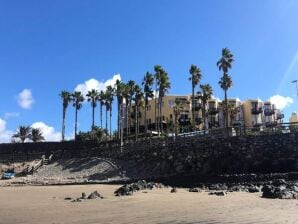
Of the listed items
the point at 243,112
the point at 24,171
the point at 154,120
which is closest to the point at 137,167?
the point at 24,171

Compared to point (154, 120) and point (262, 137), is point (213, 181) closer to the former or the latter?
point (262, 137)

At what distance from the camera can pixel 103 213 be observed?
17.8 m

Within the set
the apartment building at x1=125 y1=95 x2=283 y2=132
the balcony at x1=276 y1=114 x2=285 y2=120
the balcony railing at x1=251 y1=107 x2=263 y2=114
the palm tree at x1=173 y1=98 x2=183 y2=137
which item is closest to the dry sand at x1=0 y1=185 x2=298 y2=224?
the apartment building at x1=125 y1=95 x2=283 y2=132

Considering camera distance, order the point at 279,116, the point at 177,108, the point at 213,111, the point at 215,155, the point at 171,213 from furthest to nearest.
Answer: the point at 279,116, the point at 213,111, the point at 177,108, the point at 215,155, the point at 171,213

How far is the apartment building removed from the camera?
9548 centimetres

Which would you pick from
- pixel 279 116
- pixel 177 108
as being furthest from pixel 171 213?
pixel 279 116

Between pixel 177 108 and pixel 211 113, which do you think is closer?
pixel 177 108

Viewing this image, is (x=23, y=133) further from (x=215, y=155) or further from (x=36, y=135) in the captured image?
(x=215, y=155)

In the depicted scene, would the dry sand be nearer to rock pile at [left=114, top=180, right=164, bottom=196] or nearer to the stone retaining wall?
rock pile at [left=114, top=180, right=164, bottom=196]

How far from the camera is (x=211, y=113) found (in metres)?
102

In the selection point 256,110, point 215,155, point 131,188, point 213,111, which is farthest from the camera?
point 256,110

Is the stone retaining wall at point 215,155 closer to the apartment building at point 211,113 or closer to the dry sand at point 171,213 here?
the dry sand at point 171,213

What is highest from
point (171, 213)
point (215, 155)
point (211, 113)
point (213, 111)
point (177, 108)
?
point (213, 111)

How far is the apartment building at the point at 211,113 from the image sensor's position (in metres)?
95.5
